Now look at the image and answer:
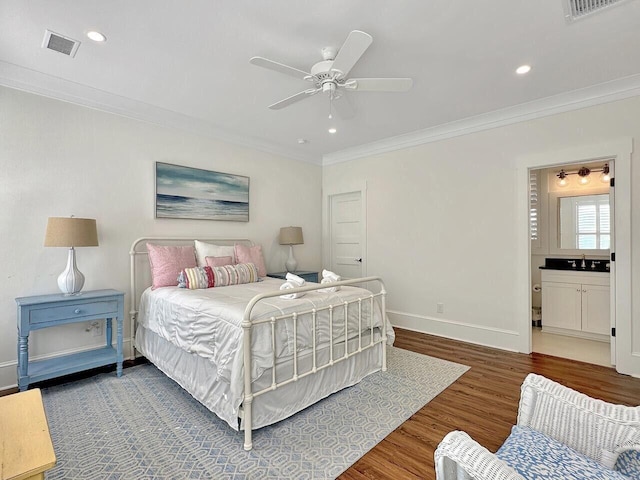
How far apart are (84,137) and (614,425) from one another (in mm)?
4279

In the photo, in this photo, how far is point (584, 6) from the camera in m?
1.94

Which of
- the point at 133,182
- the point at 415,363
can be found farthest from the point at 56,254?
the point at 415,363

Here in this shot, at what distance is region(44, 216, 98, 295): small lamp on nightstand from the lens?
263cm

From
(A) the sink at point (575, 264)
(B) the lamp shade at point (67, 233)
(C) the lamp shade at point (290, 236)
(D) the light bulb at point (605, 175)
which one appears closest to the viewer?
(B) the lamp shade at point (67, 233)

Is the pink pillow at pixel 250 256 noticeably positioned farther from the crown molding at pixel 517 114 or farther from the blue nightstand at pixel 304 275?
the crown molding at pixel 517 114

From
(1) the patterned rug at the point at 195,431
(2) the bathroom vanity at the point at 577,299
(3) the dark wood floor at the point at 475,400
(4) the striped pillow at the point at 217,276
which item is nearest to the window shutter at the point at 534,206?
(2) the bathroom vanity at the point at 577,299

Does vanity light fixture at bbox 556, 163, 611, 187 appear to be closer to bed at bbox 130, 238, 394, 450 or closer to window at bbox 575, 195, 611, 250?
window at bbox 575, 195, 611, 250

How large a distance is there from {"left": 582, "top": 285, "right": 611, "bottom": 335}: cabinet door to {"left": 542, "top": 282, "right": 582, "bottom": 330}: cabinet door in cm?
5

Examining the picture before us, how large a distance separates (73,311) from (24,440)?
1869 mm

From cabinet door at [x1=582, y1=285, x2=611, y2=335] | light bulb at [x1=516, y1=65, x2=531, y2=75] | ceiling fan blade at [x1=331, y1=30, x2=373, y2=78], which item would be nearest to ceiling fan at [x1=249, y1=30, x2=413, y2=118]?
ceiling fan blade at [x1=331, y1=30, x2=373, y2=78]

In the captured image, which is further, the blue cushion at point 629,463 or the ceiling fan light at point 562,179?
the ceiling fan light at point 562,179

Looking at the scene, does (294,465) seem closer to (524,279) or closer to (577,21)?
(524,279)

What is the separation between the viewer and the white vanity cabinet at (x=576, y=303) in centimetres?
386

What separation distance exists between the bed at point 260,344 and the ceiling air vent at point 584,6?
2.42m
